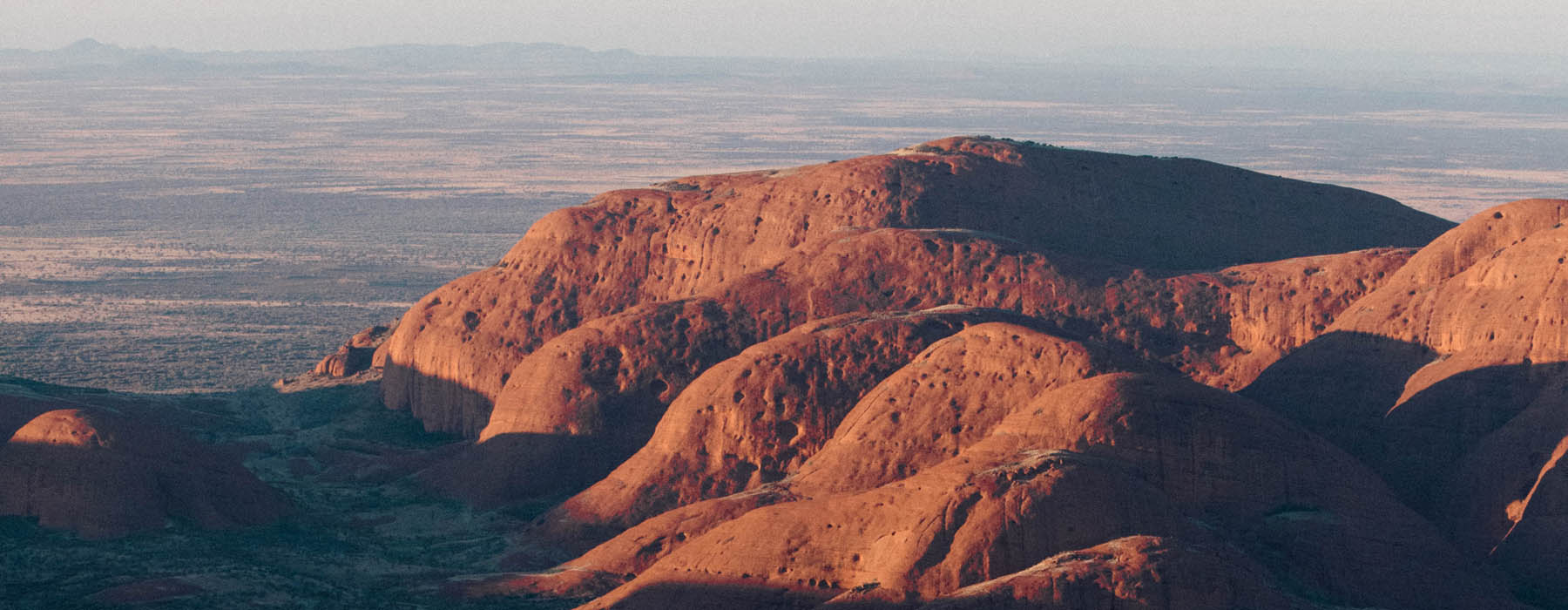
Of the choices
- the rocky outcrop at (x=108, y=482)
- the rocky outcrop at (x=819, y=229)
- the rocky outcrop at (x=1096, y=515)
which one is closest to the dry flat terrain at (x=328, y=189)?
the rocky outcrop at (x=819, y=229)

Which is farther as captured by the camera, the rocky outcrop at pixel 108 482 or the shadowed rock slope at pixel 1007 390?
the rocky outcrop at pixel 108 482

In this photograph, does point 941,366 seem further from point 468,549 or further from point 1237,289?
point 1237,289

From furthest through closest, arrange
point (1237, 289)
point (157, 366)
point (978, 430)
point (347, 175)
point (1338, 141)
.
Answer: point (1338, 141) < point (347, 175) < point (157, 366) < point (1237, 289) < point (978, 430)

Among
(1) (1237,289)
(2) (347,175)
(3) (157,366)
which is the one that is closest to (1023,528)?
(1) (1237,289)

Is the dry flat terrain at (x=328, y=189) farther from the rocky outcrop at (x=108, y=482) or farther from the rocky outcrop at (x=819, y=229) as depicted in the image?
the rocky outcrop at (x=108, y=482)

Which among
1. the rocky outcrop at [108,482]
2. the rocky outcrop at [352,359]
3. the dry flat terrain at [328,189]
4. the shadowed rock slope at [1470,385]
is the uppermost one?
the shadowed rock slope at [1470,385]

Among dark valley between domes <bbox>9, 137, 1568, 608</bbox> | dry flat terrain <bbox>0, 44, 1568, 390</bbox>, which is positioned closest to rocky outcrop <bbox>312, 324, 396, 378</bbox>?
dark valley between domes <bbox>9, 137, 1568, 608</bbox>
